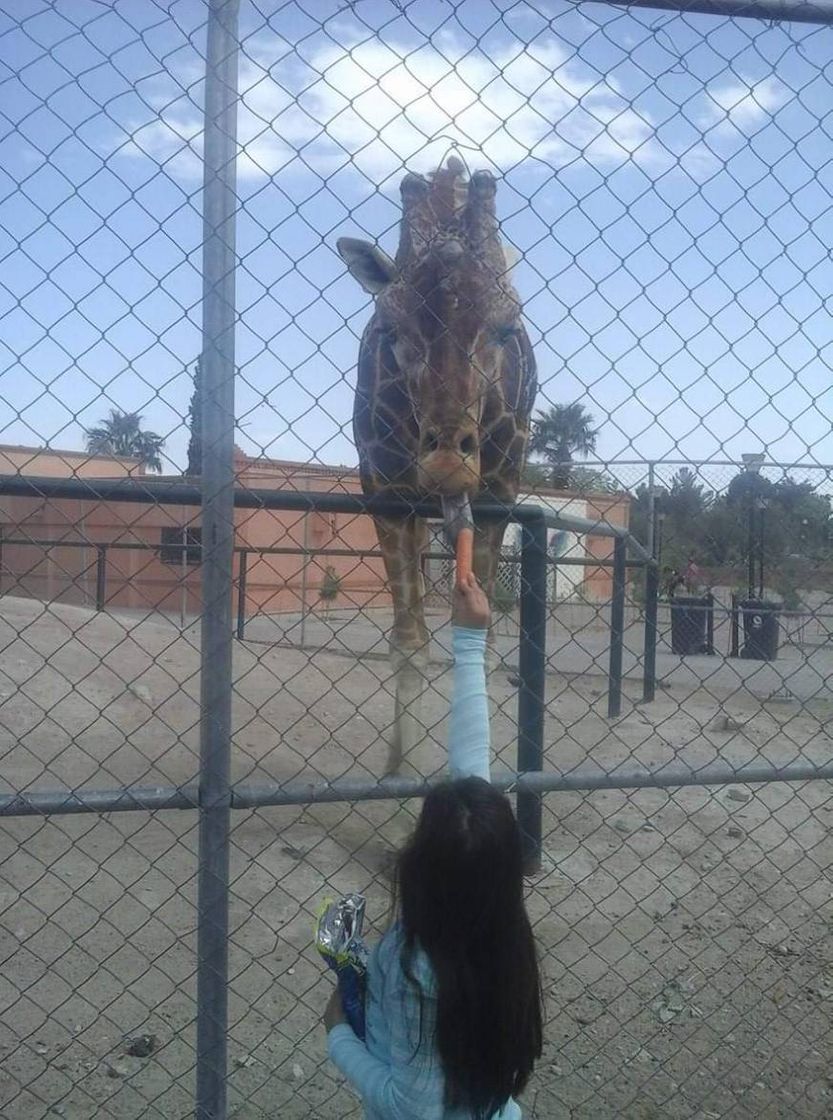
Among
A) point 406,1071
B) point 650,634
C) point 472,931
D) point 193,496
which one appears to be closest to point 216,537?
point 193,496

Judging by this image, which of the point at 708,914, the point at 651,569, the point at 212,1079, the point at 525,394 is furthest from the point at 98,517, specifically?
the point at 212,1079

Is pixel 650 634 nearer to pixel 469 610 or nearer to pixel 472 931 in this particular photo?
pixel 469 610

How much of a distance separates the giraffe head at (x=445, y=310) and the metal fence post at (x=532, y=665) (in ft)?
1.33

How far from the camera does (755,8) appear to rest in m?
2.65

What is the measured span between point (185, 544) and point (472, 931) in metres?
5.09

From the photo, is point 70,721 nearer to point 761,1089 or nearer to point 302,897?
point 302,897

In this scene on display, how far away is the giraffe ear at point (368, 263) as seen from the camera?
4.40m

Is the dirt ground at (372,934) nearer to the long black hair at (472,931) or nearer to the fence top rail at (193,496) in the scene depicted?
the fence top rail at (193,496)

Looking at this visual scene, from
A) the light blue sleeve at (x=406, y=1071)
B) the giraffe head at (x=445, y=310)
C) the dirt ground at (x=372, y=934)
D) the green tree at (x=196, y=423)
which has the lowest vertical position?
the dirt ground at (x=372, y=934)

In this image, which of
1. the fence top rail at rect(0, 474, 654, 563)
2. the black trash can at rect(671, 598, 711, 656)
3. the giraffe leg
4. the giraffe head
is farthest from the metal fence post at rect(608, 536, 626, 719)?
the fence top rail at rect(0, 474, 654, 563)

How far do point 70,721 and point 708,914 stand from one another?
4.07 meters

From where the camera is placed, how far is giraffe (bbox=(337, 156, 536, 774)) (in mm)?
3717

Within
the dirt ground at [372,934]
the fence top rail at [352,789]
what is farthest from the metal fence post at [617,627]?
the fence top rail at [352,789]

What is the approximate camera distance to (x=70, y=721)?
669 centimetres
